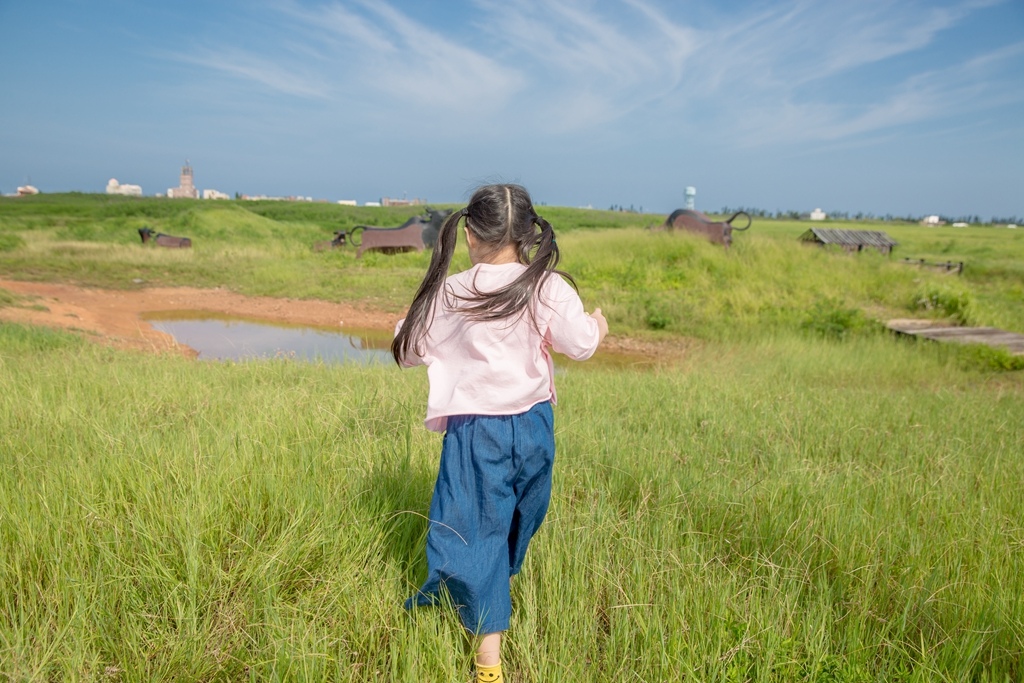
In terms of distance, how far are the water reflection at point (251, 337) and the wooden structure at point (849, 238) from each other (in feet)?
49.2

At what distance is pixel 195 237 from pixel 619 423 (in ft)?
78.1

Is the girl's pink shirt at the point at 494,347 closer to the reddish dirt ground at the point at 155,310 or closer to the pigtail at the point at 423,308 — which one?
the pigtail at the point at 423,308

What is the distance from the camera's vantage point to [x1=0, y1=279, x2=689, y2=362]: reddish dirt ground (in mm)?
8398

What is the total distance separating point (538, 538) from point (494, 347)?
0.85 metres

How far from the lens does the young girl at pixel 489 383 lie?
1.78 meters

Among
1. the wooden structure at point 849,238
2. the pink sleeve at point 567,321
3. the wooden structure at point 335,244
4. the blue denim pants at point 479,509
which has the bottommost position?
the blue denim pants at point 479,509

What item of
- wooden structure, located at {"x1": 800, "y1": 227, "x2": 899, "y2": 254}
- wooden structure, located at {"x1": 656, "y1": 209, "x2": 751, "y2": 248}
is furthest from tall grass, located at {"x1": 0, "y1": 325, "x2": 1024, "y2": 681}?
wooden structure, located at {"x1": 800, "y1": 227, "x2": 899, "y2": 254}

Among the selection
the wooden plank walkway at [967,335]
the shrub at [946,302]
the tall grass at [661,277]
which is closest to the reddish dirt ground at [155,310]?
the tall grass at [661,277]

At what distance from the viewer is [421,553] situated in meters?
2.23

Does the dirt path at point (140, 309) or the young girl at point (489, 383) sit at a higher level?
the young girl at point (489, 383)

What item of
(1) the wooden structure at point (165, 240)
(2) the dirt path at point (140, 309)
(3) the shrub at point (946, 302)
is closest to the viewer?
(2) the dirt path at point (140, 309)

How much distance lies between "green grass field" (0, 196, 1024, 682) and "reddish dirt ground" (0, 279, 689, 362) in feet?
12.5

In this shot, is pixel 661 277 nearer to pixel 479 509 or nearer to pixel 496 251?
pixel 496 251

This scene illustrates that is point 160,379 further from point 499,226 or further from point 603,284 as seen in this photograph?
point 603,284
